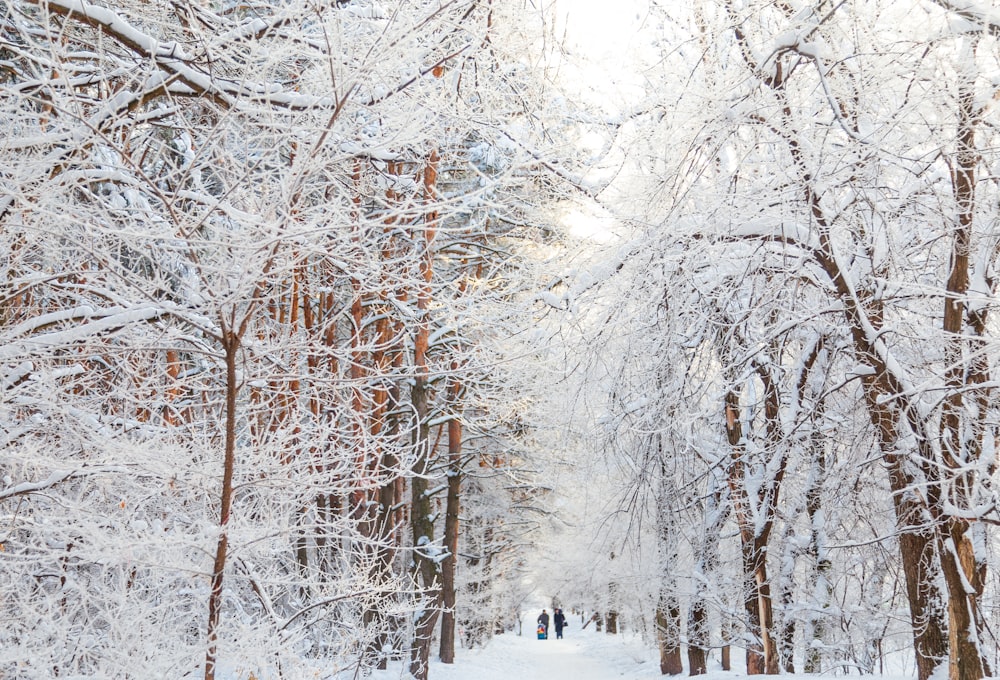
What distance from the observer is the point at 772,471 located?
9484 millimetres

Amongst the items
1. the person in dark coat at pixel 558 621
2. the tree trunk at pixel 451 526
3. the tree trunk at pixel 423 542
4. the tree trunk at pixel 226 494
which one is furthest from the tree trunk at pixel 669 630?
the person in dark coat at pixel 558 621

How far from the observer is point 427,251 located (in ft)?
17.2

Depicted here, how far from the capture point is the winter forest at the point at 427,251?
144 inches

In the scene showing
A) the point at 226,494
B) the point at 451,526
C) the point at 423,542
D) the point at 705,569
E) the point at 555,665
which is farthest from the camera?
the point at 555,665

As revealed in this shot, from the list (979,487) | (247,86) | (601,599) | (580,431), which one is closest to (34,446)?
(247,86)

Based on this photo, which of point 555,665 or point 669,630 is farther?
point 555,665

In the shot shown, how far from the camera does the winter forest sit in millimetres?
3666

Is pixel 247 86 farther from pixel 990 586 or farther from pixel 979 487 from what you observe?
pixel 990 586

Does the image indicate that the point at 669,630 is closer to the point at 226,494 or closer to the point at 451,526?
the point at 451,526

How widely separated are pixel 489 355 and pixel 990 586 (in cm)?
691

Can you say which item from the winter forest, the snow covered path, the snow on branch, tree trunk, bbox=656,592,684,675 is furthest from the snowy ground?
the snow on branch

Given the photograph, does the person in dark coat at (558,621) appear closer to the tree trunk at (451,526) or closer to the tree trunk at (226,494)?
the tree trunk at (451,526)

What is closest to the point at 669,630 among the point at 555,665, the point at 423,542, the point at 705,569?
the point at 705,569

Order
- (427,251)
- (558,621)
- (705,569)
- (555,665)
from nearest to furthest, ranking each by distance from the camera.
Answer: (427,251), (705,569), (555,665), (558,621)
